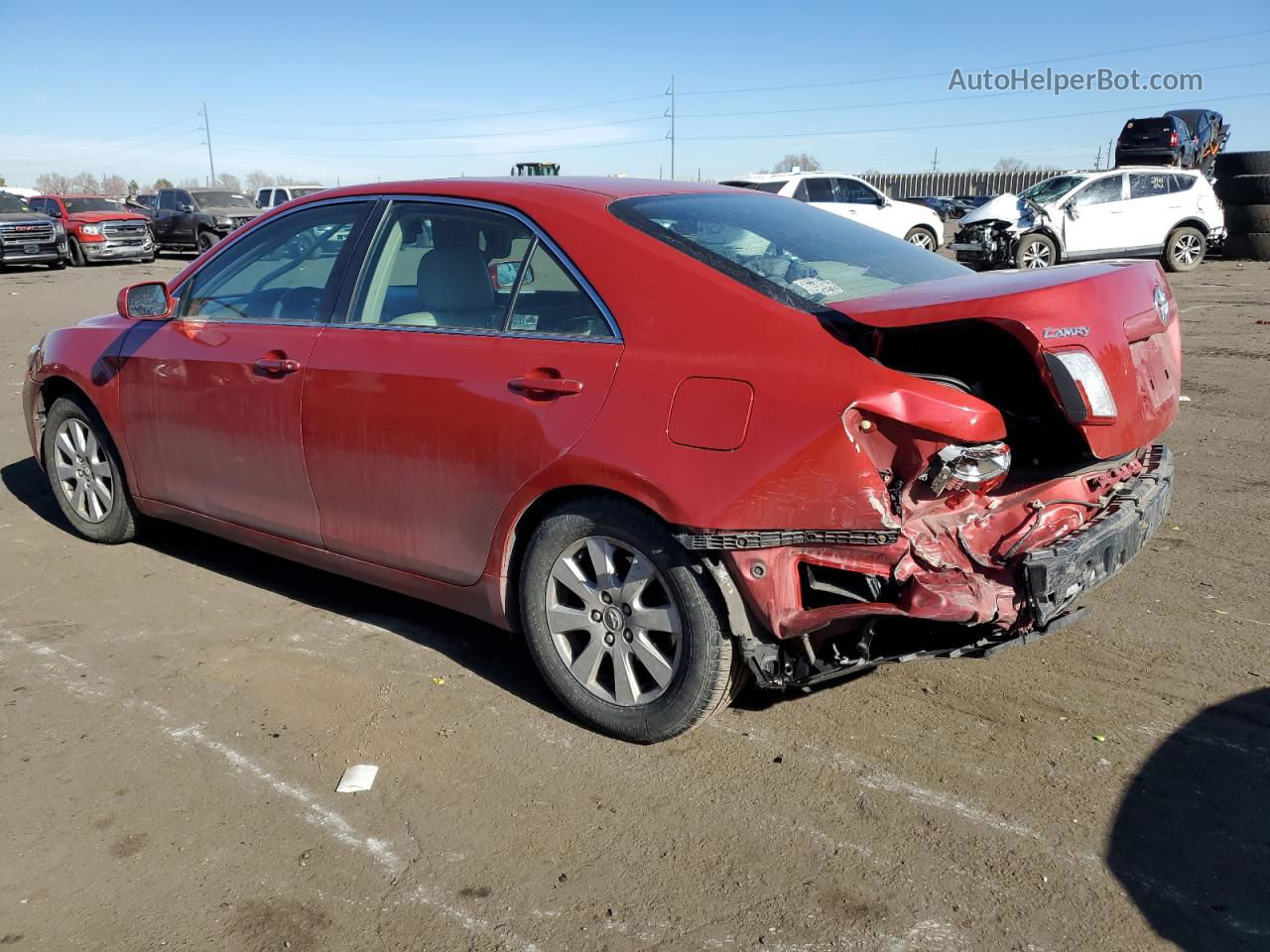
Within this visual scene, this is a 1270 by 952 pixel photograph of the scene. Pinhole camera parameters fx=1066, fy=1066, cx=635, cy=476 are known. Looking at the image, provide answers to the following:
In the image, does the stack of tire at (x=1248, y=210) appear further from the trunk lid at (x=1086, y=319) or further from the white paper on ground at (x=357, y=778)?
the white paper on ground at (x=357, y=778)

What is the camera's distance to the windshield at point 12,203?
25.6m

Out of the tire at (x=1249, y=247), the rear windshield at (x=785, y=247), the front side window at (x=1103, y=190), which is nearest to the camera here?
the rear windshield at (x=785, y=247)

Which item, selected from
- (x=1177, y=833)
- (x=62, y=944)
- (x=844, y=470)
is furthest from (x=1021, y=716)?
(x=62, y=944)

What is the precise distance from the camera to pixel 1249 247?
831 inches

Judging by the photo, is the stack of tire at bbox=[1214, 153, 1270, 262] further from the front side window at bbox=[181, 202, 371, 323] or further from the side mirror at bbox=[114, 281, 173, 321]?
the side mirror at bbox=[114, 281, 173, 321]

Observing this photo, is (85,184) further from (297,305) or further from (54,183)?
(297,305)

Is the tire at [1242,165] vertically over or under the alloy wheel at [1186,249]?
over

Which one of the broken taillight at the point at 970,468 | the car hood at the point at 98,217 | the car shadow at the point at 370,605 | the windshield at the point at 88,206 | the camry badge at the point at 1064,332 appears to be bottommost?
the car shadow at the point at 370,605

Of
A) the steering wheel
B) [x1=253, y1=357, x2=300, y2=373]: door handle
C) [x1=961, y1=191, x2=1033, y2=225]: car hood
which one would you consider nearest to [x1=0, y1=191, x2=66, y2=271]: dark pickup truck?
[x1=961, y1=191, x2=1033, y2=225]: car hood

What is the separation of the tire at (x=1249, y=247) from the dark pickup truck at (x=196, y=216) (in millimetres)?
22809

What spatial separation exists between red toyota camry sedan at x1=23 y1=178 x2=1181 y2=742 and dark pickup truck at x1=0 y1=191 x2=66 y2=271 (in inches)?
954

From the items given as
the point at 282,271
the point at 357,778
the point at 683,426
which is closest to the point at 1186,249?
the point at 282,271

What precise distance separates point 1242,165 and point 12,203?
92.5 feet

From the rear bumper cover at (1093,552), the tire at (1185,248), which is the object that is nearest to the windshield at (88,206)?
the tire at (1185,248)
